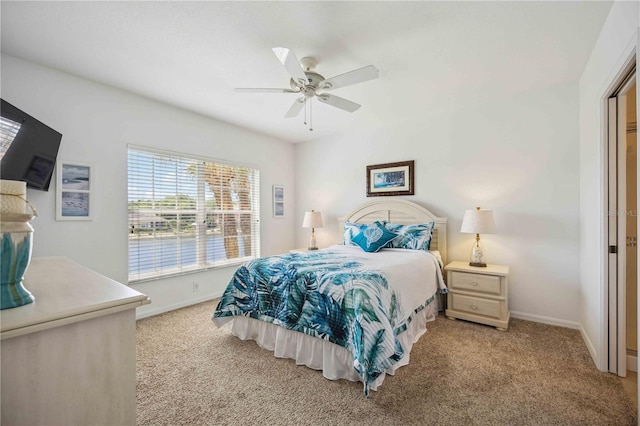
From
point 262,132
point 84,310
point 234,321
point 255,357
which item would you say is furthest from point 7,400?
point 262,132

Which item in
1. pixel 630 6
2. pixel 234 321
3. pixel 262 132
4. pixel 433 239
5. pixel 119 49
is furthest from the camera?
pixel 262 132

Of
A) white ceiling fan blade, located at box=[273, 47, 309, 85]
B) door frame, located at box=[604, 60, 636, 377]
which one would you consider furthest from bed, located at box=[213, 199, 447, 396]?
white ceiling fan blade, located at box=[273, 47, 309, 85]

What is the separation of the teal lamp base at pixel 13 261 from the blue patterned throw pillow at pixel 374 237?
3.05m

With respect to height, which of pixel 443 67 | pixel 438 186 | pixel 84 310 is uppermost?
pixel 443 67

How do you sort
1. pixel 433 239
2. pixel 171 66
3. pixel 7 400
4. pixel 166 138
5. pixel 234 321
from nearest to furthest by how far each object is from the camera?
pixel 7 400 → pixel 171 66 → pixel 234 321 → pixel 166 138 → pixel 433 239

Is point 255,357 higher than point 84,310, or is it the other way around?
point 84,310

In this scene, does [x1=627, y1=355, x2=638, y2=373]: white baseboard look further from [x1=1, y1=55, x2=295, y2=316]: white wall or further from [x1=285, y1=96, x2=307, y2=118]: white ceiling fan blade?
[x1=1, y1=55, x2=295, y2=316]: white wall

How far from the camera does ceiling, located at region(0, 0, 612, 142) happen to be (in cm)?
189

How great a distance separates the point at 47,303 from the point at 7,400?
238 mm

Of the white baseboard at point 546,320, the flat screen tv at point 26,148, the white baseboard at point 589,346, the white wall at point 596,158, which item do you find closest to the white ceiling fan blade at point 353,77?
the white wall at point 596,158

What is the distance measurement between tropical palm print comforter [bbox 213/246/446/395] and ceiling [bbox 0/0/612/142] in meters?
1.83

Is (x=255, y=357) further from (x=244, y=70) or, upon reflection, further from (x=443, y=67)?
(x=443, y=67)

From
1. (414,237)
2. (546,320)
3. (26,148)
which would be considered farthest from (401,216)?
(26,148)

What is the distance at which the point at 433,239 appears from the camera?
3.74 m
